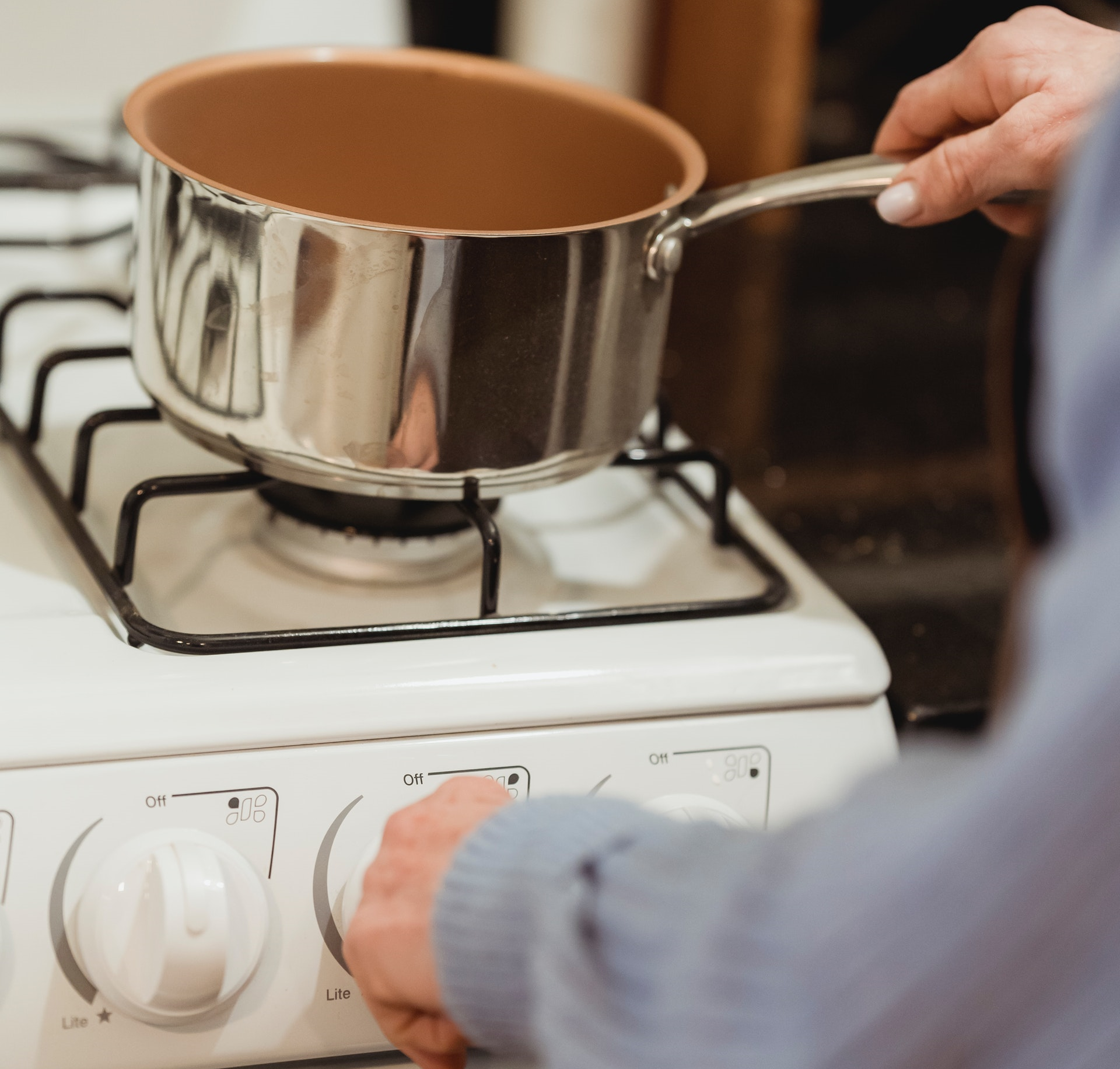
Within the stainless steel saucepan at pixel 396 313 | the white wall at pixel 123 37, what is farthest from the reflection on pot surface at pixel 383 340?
the white wall at pixel 123 37

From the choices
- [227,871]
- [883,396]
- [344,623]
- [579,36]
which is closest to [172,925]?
[227,871]

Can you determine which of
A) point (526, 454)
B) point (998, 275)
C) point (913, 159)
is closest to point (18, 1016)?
point (526, 454)

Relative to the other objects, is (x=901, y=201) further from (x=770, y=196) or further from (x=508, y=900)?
(x=508, y=900)

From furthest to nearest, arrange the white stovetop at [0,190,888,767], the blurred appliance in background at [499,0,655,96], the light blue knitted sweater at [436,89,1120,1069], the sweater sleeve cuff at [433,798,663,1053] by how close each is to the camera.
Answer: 1. the blurred appliance in background at [499,0,655,96]
2. the white stovetop at [0,190,888,767]
3. the sweater sleeve cuff at [433,798,663,1053]
4. the light blue knitted sweater at [436,89,1120,1069]

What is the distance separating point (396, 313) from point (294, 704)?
142 millimetres

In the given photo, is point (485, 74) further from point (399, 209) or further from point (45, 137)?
point (45, 137)

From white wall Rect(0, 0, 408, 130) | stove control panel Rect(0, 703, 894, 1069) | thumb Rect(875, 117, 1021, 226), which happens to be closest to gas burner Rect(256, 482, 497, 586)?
stove control panel Rect(0, 703, 894, 1069)

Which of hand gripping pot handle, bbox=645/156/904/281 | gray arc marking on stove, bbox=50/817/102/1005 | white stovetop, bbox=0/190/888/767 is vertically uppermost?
hand gripping pot handle, bbox=645/156/904/281

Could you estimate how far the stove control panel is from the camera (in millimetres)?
423

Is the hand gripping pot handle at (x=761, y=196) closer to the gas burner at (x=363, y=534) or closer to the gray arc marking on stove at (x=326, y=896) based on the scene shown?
the gas burner at (x=363, y=534)

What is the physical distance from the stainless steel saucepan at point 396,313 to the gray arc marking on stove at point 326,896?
0.13 meters

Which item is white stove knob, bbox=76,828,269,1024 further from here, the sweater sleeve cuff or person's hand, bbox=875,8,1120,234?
person's hand, bbox=875,8,1120,234

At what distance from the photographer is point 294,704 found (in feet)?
1.50

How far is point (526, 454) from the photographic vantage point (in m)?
0.51
